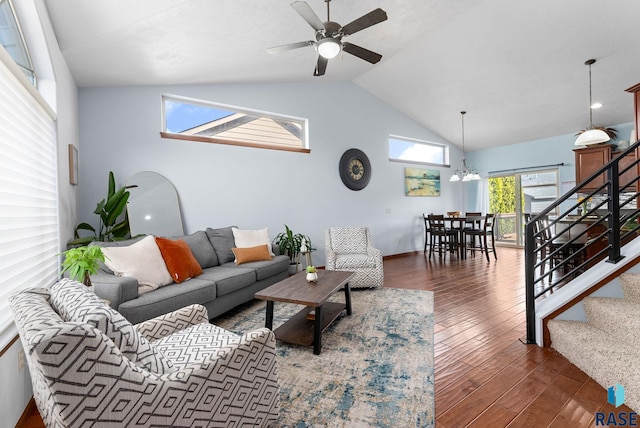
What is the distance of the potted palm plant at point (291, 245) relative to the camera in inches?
167

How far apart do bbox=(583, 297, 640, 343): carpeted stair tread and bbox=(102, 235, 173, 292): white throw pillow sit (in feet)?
11.1

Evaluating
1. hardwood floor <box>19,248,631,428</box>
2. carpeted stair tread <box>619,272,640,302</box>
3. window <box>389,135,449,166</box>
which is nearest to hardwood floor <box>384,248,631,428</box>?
hardwood floor <box>19,248,631,428</box>

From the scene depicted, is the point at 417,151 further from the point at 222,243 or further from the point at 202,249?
the point at 202,249

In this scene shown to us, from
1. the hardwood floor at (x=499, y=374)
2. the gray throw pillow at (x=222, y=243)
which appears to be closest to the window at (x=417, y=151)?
the hardwood floor at (x=499, y=374)

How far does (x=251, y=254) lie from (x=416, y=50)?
3891mm

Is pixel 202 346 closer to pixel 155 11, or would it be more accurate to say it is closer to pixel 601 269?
pixel 155 11

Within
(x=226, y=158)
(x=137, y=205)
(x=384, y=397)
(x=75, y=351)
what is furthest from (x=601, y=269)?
(x=137, y=205)

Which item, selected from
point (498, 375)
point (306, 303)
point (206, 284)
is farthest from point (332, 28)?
point (498, 375)

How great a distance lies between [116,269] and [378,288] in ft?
9.57

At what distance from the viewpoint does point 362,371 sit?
6.39ft

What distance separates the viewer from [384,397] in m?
1.68

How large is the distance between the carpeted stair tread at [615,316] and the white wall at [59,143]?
3404mm

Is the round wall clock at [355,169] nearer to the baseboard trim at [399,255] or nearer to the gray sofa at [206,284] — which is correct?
the baseboard trim at [399,255]

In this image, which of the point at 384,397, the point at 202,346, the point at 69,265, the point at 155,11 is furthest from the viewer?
the point at 155,11
